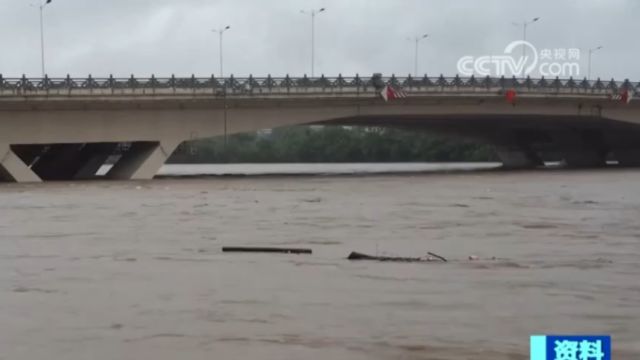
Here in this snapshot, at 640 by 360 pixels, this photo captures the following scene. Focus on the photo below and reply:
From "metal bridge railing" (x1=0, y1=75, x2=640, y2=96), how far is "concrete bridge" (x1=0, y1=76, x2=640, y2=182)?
66 millimetres

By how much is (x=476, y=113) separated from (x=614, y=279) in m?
55.3

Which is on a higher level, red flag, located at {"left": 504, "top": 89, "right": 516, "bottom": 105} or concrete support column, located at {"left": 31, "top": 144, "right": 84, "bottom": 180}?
red flag, located at {"left": 504, "top": 89, "right": 516, "bottom": 105}

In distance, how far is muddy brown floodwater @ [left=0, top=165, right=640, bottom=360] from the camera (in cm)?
859

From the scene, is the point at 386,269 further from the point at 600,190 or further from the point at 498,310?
the point at 600,190

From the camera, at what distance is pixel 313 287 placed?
1195 cm

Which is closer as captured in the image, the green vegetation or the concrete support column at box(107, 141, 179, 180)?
the concrete support column at box(107, 141, 179, 180)

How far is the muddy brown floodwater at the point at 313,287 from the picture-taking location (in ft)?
28.2

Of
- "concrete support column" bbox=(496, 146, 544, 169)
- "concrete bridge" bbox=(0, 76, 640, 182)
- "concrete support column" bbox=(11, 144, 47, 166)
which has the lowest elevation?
"concrete support column" bbox=(496, 146, 544, 169)

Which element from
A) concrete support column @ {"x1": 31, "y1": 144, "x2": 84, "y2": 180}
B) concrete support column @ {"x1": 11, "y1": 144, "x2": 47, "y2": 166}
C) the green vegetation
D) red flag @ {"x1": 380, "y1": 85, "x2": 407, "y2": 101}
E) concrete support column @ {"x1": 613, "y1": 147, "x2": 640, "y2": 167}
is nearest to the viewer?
concrete support column @ {"x1": 11, "y1": 144, "x2": 47, "y2": 166}

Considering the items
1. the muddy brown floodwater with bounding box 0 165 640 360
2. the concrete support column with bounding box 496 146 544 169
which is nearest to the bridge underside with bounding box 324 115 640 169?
the concrete support column with bounding box 496 146 544 169

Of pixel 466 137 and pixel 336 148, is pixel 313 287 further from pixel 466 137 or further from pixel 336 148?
pixel 336 148

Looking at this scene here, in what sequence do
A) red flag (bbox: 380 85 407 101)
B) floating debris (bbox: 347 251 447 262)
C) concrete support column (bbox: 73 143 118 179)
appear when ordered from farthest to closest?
concrete support column (bbox: 73 143 118 179), red flag (bbox: 380 85 407 101), floating debris (bbox: 347 251 447 262)

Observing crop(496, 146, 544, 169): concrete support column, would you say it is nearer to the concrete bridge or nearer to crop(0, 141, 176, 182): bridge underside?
the concrete bridge

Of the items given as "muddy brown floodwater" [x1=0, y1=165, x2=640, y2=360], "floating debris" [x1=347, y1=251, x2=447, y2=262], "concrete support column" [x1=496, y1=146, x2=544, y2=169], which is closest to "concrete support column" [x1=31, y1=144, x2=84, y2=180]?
"muddy brown floodwater" [x1=0, y1=165, x2=640, y2=360]
